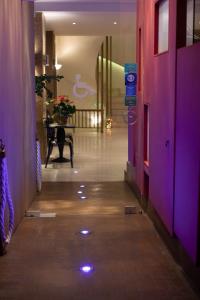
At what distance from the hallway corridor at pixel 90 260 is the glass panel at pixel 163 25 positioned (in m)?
1.83

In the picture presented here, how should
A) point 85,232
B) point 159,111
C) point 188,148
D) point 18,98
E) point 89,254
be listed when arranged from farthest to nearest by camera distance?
point 18,98
point 85,232
point 159,111
point 89,254
point 188,148

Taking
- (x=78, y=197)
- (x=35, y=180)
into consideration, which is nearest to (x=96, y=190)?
(x=78, y=197)

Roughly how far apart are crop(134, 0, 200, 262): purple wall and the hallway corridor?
278mm

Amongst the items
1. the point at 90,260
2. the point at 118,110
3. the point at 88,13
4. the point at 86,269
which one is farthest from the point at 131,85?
the point at 118,110

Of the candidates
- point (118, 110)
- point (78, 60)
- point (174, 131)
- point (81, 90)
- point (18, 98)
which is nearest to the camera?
point (174, 131)

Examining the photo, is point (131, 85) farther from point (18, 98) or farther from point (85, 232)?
point (85, 232)

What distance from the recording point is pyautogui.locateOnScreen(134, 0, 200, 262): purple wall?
321 cm

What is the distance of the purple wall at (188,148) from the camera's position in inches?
124

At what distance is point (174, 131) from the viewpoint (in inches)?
153

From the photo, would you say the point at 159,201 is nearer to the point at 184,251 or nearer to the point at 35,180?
the point at 184,251

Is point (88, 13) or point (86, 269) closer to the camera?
point (86, 269)

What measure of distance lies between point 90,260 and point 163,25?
237 centimetres

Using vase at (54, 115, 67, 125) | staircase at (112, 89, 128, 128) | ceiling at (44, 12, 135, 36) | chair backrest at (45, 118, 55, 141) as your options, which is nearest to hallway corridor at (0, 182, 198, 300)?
chair backrest at (45, 118, 55, 141)

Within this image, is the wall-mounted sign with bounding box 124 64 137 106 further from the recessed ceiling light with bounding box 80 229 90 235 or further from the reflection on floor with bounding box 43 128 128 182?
the recessed ceiling light with bounding box 80 229 90 235
